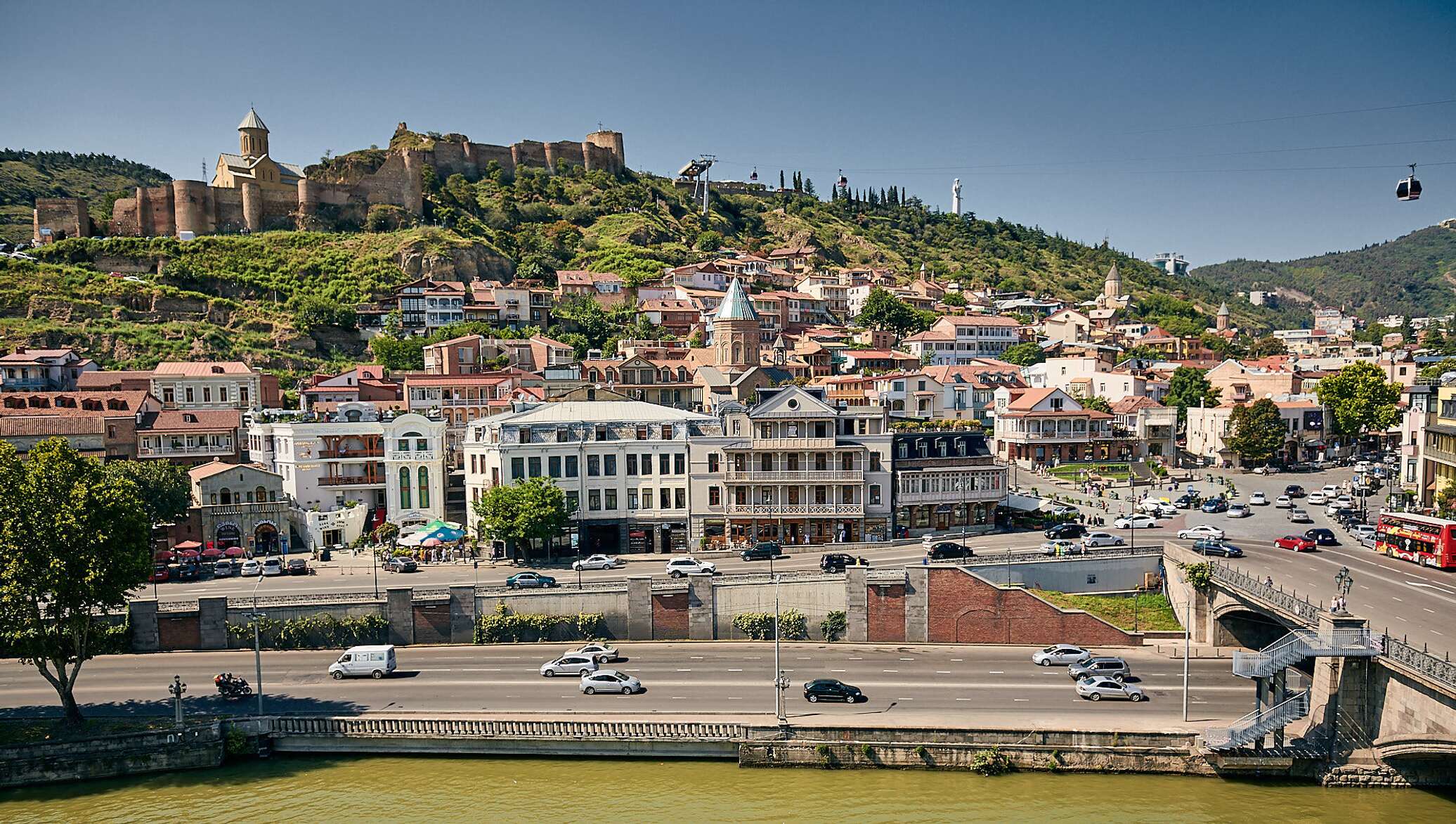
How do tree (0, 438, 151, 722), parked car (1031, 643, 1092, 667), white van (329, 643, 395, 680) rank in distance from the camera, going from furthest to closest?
parked car (1031, 643, 1092, 667) < white van (329, 643, 395, 680) < tree (0, 438, 151, 722)

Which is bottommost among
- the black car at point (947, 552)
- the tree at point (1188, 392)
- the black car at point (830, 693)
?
the black car at point (830, 693)

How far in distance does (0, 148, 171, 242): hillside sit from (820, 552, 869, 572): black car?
127459 mm

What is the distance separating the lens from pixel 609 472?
173 feet

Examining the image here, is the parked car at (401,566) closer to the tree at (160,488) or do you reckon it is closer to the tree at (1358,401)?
the tree at (160,488)

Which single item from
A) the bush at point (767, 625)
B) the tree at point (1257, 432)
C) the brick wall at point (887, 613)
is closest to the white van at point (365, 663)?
the bush at point (767, 625)

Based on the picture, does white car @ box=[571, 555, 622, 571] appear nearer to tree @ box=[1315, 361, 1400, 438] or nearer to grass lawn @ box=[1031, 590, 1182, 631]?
grass lawn @ box=[1031, 590, 1182, 631]

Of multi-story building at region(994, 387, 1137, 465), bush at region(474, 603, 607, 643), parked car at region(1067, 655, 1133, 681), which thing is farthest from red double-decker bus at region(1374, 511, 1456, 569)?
bush at region(474, 603, 607, 643)

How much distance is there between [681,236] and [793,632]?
113 meters

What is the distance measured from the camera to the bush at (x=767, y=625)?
133ft

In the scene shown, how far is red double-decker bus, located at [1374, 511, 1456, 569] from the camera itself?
39.2 meters

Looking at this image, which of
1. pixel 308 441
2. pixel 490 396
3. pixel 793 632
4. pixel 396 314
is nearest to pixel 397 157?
pixel 396 314

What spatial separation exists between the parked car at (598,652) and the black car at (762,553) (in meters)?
11.0

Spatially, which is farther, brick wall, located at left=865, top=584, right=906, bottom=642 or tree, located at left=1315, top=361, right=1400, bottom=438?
tree, located at left=1315, top=361, right=1400, bottom=438

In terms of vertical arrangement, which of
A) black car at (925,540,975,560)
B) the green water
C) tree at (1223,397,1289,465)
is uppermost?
tree at (1223,397,1289,465)
